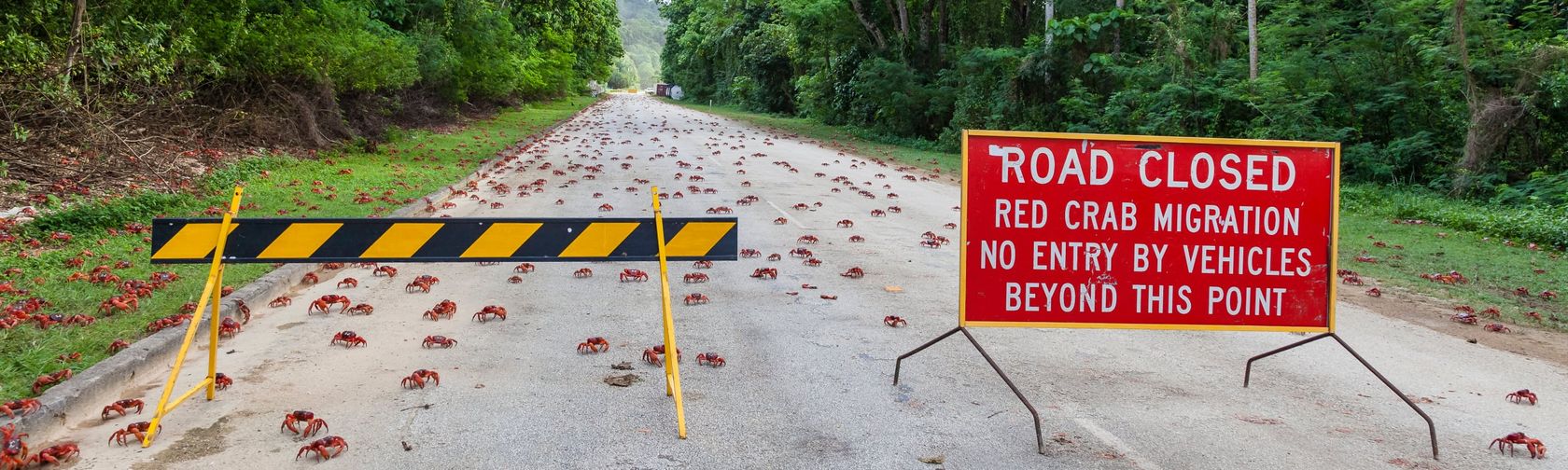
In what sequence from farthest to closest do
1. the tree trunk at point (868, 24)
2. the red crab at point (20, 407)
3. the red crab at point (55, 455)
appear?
the tree trunk at point (868, 24)
the red crab at point (20, 407)
the red crab at point (55, 455)

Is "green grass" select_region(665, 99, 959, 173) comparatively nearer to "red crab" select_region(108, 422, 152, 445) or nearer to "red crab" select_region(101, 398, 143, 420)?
"red crab" select_region(101, 398, 143, 420)

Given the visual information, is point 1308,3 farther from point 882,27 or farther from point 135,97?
point 135,97

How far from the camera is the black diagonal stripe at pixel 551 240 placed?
5035 millimetres

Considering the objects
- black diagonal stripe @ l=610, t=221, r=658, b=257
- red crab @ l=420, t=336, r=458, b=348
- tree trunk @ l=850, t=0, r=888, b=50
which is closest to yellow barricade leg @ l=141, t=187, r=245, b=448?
red crab @ l=420, t=336, r=458, b=348

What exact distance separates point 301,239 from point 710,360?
7.29ft

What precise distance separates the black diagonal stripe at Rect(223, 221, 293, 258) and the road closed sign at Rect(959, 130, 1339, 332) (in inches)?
130

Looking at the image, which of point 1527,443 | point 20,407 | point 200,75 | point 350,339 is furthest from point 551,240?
point 200,75

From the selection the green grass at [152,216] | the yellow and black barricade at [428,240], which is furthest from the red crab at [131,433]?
the yellow and black barricade at [428,240]

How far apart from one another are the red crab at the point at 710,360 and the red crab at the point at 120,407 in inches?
109

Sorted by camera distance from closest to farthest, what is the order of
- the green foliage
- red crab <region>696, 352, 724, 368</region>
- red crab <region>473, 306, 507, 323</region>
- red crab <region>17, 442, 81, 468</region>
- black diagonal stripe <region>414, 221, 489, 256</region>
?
red crab <region>17, 442, 81, 468</region> < black diagonal stripe <region>414, 221, 489, 256</region> < red crab <region>696, 352, 724, 368</region> < red crab <region>473, 306, 507, 323</region> < the green foliage

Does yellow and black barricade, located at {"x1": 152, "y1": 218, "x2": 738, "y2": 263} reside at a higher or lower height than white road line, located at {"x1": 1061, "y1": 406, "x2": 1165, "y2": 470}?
higher

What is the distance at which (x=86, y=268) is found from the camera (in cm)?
812

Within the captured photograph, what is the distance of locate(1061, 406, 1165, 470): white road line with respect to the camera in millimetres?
4469

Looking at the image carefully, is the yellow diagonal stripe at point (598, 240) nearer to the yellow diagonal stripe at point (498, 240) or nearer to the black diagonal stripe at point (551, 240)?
the black diagonal stripe at point (551, 240)
